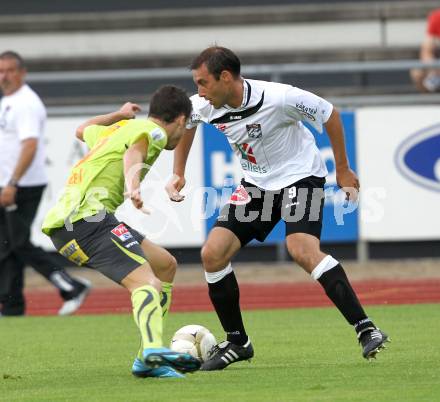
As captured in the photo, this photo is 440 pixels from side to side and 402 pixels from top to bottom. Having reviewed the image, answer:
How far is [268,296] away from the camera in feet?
45.1

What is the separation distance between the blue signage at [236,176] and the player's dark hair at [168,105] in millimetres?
7319

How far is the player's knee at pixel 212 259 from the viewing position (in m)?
8.27

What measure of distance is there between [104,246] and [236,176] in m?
7.86

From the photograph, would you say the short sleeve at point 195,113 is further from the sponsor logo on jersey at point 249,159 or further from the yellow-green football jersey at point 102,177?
Answer: the yellow-green football jersey at point 102,177

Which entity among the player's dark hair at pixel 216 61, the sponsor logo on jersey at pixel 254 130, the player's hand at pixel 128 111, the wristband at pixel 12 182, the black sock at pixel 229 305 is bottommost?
the wristband at pixel 12 182

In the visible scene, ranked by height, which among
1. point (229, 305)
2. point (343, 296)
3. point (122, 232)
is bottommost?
point (229, 305)

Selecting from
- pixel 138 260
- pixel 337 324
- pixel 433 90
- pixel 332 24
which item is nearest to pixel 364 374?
pixel 138 260

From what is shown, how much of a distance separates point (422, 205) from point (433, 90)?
79.7 inches

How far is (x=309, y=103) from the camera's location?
8.16 meters

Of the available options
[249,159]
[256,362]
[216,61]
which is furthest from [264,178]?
[256,362]

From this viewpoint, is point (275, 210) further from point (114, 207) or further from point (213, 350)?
point (114, 207)

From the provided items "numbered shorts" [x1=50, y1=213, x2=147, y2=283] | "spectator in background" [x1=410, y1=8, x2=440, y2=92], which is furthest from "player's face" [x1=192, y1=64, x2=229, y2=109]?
"spectator in background" [x1=410, y1=8, x2=440, y2=92]

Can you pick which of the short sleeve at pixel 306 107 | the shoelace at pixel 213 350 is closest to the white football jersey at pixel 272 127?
the short sleeve at pixel 306 107

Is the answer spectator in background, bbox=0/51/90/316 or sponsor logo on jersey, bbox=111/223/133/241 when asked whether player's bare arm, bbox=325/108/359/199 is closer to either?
sponsor logo on jersey, bbox=111/223/133/241
